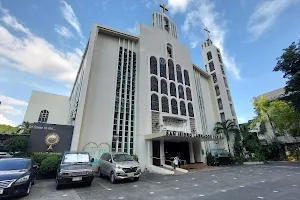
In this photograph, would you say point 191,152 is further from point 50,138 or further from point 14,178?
point 14,178

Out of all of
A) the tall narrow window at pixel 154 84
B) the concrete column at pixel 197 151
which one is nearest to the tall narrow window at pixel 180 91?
the tall narrow window at pixel 154 84

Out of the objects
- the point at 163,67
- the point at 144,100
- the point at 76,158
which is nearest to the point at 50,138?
the point at 76,158

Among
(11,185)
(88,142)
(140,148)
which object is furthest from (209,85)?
(11,185)

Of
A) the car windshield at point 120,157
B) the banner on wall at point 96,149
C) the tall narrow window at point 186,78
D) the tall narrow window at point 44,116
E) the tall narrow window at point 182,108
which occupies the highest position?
the tall narrow window at point 186,78

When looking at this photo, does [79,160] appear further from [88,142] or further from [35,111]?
[35,111]

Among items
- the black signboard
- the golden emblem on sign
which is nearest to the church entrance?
the black signboard

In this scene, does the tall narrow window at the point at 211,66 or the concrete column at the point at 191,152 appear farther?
the tall narrow window at the point at 211,66

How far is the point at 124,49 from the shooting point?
61.2 feet

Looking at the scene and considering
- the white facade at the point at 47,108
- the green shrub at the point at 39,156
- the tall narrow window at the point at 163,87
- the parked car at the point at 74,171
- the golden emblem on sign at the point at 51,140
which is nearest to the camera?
the parked car at the point at 74,171

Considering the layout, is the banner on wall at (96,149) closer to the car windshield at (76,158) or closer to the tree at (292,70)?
the car windshield at (76,158)

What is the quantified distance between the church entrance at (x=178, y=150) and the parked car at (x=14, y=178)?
13238mm

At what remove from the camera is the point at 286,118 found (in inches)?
842

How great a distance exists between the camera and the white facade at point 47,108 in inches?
1068

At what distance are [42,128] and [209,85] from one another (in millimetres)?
26121
